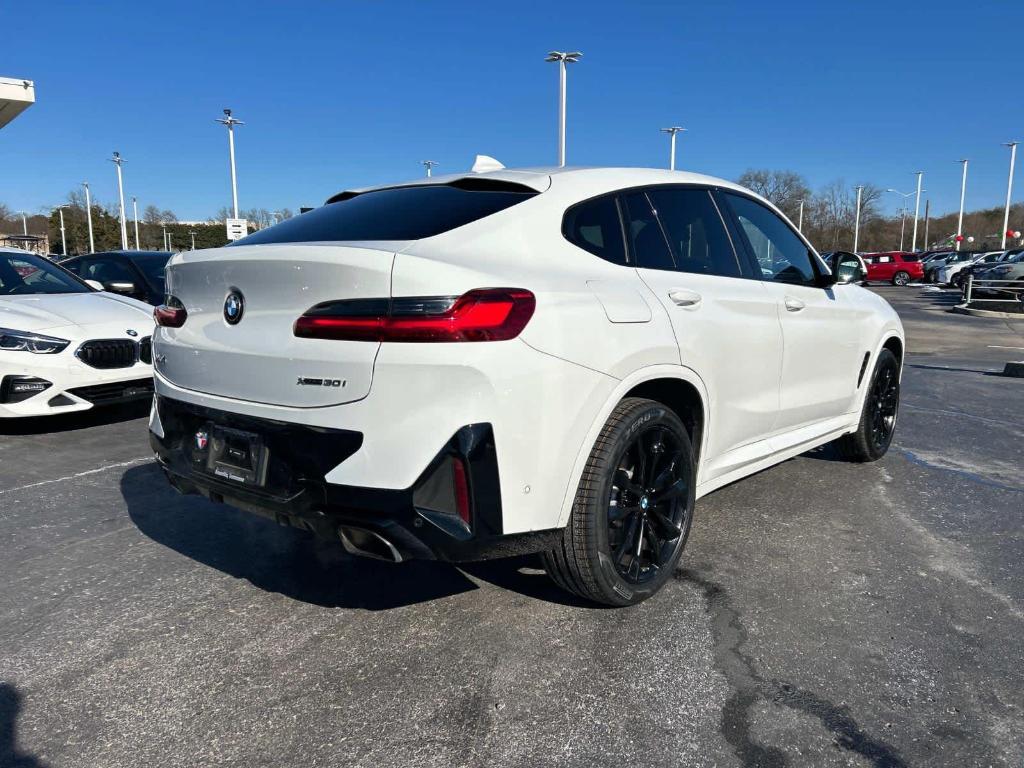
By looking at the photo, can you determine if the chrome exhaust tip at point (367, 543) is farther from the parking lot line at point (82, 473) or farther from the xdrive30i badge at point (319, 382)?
the parking lot line at point (82, 473)

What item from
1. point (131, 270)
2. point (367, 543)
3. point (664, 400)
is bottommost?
point (367, 543)

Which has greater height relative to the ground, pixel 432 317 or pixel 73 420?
pixel 432 317

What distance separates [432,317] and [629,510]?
1.10 meters

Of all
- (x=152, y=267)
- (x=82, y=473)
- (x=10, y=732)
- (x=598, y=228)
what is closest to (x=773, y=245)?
(x=598, y=228)

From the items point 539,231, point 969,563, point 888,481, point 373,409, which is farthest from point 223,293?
point 888,481

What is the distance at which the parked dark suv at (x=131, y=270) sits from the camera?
27.4ft

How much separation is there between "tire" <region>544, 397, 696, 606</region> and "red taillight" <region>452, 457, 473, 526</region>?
0.45 metres

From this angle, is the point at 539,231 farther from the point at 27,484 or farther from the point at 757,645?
the point at 27,484

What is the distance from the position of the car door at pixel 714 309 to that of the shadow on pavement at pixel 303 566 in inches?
42.7

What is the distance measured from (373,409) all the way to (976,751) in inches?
75.9

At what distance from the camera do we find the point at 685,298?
3.09m

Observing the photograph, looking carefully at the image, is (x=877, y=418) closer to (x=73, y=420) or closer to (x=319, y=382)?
(x=319, y=382)

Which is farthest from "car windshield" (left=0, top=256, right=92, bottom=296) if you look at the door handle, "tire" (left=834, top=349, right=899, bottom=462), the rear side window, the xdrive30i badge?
"tire" (left=834, top=349, right=899, bottom=462)

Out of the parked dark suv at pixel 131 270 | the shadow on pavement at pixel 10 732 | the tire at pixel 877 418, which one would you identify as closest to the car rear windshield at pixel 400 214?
the shadow on pavement at pixel 10 732
